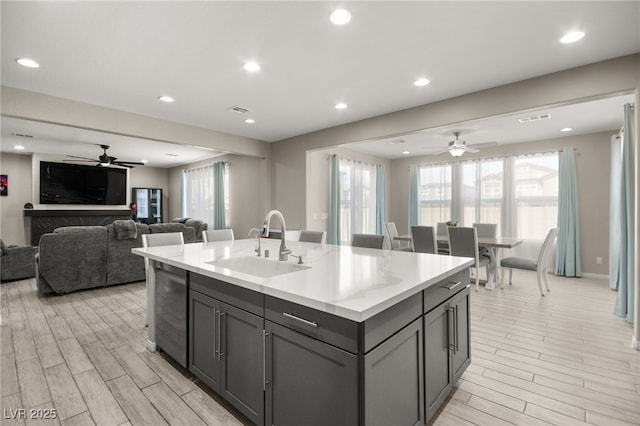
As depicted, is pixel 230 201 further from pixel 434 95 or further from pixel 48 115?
pixel 434 95

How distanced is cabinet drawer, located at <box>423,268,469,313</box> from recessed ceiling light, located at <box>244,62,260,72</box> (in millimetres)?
2530

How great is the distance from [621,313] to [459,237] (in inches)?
74.8

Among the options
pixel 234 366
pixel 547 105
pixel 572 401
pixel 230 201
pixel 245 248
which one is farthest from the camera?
pixel 230 201

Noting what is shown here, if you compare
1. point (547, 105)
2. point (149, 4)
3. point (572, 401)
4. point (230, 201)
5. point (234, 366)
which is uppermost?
point (149, 4)

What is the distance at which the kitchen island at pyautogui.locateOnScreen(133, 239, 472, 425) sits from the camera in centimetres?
121

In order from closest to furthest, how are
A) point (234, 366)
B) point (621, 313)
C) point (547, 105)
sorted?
point (234, 366), point (547, 105), point (621, 313)

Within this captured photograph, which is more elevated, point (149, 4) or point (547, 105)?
point (149, 4)

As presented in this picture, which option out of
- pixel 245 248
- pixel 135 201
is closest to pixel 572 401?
pixel 245 248

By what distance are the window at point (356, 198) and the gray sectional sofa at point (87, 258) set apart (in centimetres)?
369

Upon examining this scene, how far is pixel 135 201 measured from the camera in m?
9.42

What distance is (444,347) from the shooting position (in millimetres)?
1832

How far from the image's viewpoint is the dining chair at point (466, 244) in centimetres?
441

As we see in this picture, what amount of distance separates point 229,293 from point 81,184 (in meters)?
8.62

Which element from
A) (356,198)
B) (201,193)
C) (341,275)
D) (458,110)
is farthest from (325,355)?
(201,193)
